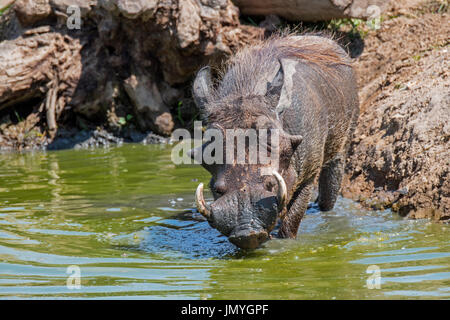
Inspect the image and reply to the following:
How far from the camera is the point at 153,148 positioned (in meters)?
10.5

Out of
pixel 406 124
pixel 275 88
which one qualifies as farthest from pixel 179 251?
pixel 406 124

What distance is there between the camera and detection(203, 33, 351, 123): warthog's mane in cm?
485

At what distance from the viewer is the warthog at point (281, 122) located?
4.37 meters

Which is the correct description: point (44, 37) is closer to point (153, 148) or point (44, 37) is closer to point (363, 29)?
point (153, 148)

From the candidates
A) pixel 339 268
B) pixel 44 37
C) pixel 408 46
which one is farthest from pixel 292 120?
pixel 44 37

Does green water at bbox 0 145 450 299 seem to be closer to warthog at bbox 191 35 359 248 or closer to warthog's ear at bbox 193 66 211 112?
warthog at bbox 191 35 359 248

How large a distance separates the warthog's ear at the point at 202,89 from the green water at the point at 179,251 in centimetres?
112

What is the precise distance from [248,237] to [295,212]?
1252 mm

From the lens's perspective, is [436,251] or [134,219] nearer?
[436,251]

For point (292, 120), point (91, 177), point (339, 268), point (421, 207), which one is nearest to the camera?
point (339, 268)

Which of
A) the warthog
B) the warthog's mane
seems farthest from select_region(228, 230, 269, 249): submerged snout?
the warthog's mane
